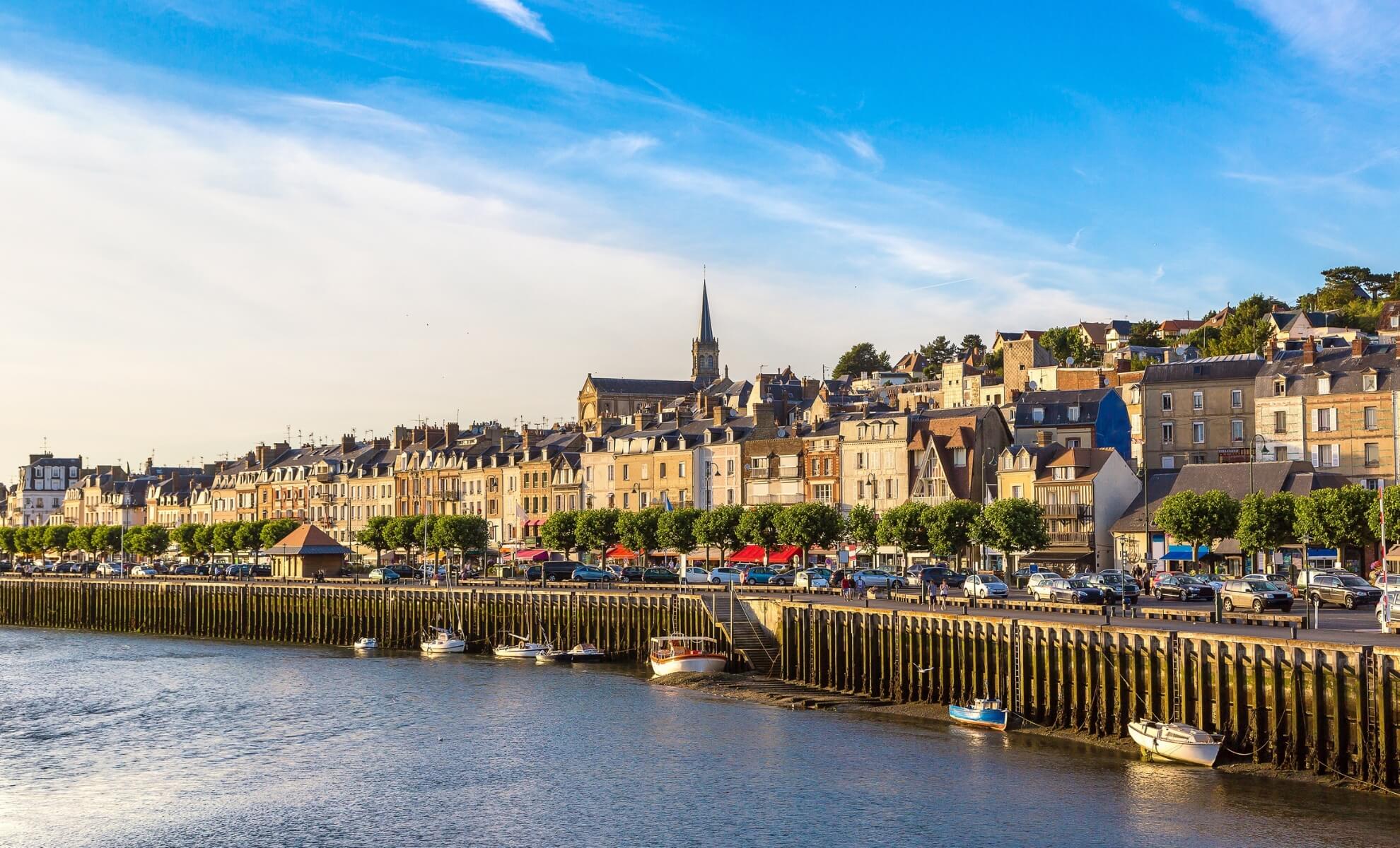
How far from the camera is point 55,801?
4825cm

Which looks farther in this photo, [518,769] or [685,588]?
[685,588]

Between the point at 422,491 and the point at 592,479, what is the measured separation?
30.7m

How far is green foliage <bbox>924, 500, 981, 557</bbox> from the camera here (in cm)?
10625

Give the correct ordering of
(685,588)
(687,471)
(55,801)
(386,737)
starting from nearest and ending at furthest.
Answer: (55,801), (386,737), (685,588), (687,471)

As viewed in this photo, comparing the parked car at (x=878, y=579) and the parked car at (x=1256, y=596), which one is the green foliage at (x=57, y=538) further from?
the parked car at (x=1256, y=596)

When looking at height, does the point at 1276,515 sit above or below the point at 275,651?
above

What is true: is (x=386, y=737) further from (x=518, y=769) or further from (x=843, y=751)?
(x=843, y=751)

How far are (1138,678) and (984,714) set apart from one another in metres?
6.20

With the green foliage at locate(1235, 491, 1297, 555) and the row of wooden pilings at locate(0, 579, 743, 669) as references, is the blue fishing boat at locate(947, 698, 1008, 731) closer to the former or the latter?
the row of wooden pilings at locate(0, 579, 743, 669)

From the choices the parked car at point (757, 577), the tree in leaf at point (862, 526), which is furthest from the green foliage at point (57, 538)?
the parked car at point (757, 577)

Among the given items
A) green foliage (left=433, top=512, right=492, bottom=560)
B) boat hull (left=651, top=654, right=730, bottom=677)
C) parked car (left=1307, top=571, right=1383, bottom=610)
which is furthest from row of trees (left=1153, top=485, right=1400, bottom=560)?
Answer: green foliage (left=433, top=512, right=492, bottom=560)

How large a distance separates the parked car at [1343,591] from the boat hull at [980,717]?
19.9m

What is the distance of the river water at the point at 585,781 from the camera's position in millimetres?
41719

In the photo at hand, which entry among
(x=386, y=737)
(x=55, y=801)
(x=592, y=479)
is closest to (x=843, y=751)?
(x=386, y=737)
